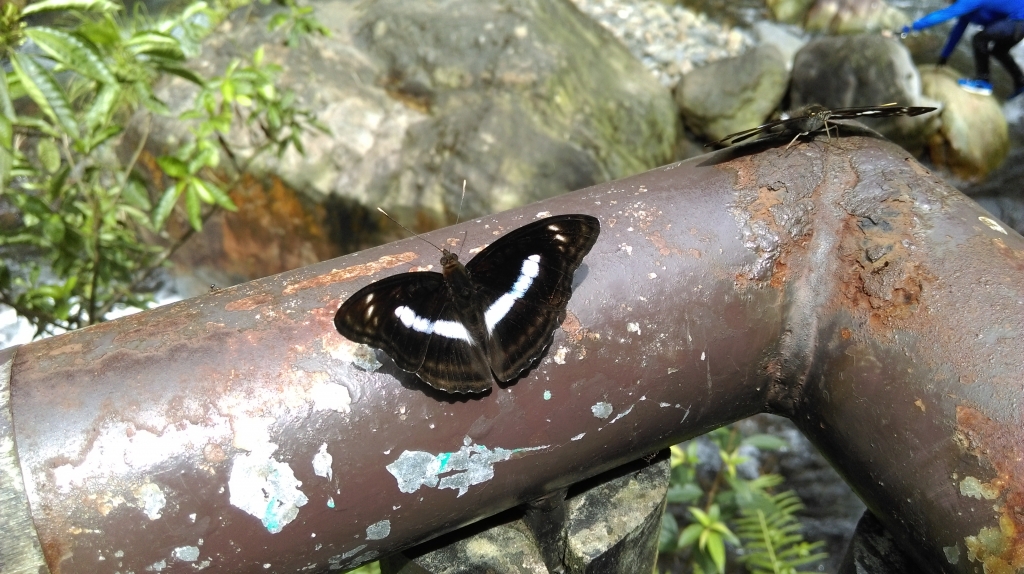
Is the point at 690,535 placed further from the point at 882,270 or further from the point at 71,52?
the point at 71,52

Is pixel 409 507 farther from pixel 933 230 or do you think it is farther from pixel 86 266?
pixel 86 266

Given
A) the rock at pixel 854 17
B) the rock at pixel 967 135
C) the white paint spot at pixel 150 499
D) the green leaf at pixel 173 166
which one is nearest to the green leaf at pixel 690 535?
the white paint spot at pixel 150 499

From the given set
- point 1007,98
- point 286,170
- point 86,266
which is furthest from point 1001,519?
point 1007,98

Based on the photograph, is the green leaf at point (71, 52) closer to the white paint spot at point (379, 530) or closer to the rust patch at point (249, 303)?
the rust patch at point (249, 303)

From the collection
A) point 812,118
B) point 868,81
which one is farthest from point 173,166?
point 868,81

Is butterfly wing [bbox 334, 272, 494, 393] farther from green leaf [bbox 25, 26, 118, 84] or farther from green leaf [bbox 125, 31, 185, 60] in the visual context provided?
green leaf [bbox 125, 31, 185, 60]

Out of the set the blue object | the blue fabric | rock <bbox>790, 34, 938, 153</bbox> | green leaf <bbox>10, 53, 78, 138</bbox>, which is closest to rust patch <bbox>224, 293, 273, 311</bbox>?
green leaf <bbox>10, 53, 78, 138</bbox>
